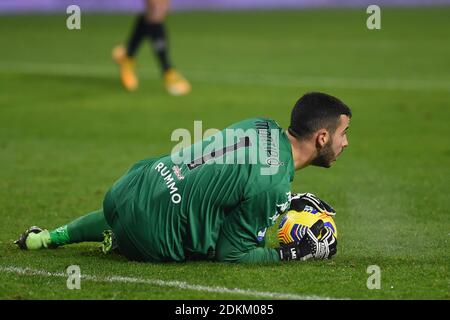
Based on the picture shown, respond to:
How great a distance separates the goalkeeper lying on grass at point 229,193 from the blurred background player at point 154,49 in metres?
9.95

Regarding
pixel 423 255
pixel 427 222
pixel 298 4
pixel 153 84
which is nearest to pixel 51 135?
pixel 153 84

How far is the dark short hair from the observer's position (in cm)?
687

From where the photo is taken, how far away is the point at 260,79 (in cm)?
1869

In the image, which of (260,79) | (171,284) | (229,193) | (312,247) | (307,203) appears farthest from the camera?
(260,79)

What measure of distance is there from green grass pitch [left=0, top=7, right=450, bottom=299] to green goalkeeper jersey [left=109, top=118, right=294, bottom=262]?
→ 0.49ft

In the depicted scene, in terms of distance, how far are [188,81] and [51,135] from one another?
210 inches

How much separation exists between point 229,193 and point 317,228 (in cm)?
81

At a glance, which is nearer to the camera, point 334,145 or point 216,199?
point 216,199

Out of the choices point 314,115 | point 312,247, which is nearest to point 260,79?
point 312,247

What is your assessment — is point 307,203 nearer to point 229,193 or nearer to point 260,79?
point 229,193

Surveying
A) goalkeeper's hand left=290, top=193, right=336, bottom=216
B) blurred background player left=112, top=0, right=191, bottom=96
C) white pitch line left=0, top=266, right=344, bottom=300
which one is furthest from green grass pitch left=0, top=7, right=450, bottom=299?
goalkeeper's hand left=290, top=193, right=336, bottom=216

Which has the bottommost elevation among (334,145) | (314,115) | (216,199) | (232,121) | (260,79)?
(216,199)

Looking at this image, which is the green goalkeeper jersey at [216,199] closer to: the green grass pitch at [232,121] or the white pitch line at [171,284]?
the green grass pitch at [232,121]

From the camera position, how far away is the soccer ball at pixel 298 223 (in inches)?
283
